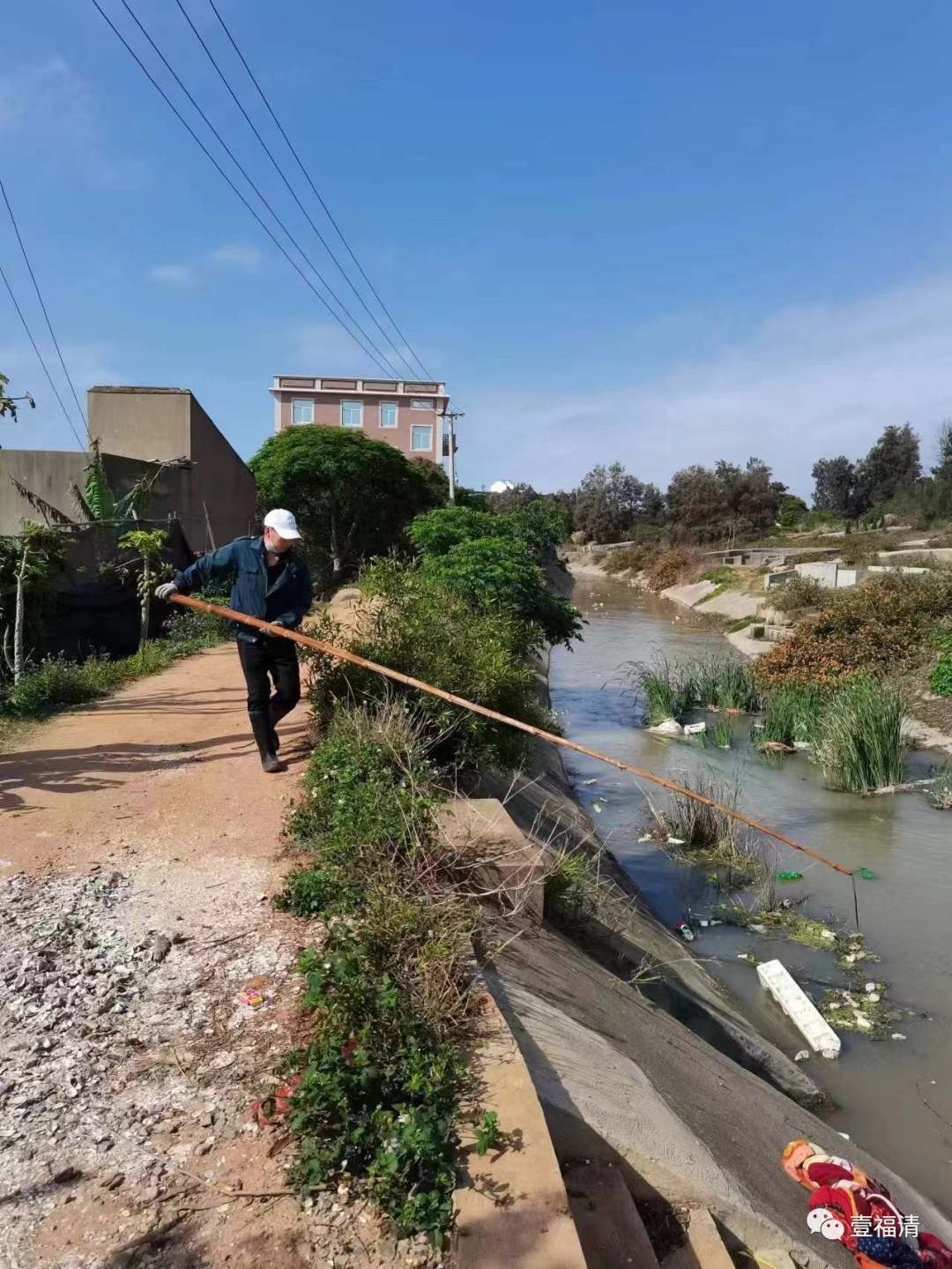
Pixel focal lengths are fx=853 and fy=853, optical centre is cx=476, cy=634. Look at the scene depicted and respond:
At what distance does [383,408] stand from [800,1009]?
197ft

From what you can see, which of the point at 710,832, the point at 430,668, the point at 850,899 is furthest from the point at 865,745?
the point at 430,668

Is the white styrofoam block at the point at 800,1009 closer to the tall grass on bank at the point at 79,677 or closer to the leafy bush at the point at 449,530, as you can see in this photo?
the tall grass on bank at the point at 79,677

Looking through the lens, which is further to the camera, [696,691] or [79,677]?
[696,691]

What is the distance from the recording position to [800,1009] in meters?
5.84

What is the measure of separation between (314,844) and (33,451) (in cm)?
1164

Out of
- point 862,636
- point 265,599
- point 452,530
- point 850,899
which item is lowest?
point 850,899

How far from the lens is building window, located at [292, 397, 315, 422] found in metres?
62.4

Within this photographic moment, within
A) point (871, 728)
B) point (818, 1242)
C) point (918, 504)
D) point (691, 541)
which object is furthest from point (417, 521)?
point (691, 541)

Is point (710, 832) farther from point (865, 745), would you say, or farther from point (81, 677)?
point (81, 677)

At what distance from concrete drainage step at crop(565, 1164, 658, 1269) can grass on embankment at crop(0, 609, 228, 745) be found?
578 centimetres

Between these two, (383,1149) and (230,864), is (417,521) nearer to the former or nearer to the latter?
(230,864)

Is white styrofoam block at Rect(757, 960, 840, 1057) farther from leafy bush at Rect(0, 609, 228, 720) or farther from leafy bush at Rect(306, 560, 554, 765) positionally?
leafy bush at Rect(0, 609, 228, 720)

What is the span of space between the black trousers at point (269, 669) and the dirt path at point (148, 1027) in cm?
49

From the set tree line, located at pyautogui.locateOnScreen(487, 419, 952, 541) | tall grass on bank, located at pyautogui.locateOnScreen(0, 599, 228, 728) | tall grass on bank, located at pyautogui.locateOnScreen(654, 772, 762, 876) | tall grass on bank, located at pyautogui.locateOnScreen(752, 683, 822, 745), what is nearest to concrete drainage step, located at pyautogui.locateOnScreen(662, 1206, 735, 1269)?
tall grass on bank, located at pyautogui.locateOnScreen(654, 772, 762, 876)
